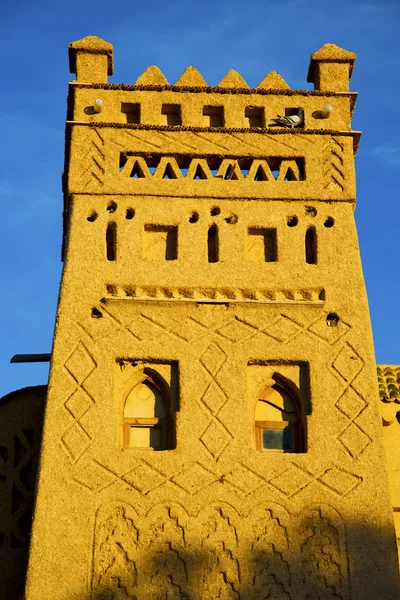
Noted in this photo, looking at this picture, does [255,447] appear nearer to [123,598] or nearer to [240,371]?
[240,371]

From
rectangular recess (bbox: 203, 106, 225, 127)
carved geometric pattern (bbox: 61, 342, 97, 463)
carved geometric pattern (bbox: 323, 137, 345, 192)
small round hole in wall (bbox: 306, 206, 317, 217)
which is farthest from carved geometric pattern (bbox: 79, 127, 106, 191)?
carved geometric pattern (bbox: 323, 137, 345, 192)

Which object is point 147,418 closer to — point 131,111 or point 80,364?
point 80,364

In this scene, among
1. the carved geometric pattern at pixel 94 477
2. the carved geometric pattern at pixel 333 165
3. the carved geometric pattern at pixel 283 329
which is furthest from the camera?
the carved geometric pattern at pixel 333 165

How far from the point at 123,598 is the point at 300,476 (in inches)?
99.1

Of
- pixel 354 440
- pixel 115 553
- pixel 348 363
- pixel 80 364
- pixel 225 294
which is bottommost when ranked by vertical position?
pixel 115 553

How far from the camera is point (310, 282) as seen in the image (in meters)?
16.4

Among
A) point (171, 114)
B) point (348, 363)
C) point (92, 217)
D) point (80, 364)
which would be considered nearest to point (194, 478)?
point (80, 364)

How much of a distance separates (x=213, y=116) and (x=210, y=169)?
91 centimetres

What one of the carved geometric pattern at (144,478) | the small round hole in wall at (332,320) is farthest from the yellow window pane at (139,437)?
the small round hole in wall at (332,320)

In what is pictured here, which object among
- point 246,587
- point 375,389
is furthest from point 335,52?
point 246,587

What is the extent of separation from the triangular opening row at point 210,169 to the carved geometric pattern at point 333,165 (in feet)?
1.06

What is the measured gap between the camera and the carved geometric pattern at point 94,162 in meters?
16.9

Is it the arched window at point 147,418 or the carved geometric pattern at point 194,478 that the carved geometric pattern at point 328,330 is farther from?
the carved geometric pattern at point 194,478

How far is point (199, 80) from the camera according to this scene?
58.4 ft
